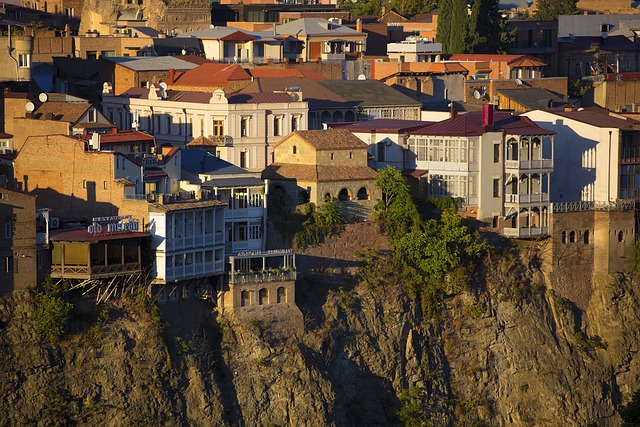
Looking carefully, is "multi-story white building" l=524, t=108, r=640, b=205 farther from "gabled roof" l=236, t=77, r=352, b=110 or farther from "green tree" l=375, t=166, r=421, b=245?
"green tree" l=375, t=166, r=421, b=245

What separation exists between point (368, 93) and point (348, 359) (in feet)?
72.0

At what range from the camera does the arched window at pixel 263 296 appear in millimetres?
77000

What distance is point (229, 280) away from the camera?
7638cm

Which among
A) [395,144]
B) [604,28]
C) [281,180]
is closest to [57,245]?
[281,180]

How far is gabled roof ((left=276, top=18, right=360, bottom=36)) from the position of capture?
367ft

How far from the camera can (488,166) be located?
3430 inches

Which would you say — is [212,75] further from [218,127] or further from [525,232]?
[525,232]

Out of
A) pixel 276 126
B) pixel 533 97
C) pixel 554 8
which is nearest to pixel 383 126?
pixel 276 126

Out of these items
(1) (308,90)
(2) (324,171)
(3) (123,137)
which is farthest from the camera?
(1) (308,90)

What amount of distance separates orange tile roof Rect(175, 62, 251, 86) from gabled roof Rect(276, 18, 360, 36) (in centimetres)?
1321

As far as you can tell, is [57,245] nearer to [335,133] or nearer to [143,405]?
[143,405]

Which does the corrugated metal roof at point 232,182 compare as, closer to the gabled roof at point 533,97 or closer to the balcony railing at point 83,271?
the balcony railing at point 83,271

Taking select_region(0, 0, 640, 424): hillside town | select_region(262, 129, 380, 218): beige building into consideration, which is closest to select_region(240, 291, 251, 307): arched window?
select_region(0, 0, 640, 424): hillside town

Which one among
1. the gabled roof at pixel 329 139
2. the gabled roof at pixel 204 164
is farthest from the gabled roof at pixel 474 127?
the gabled roof at pixel 204 164
